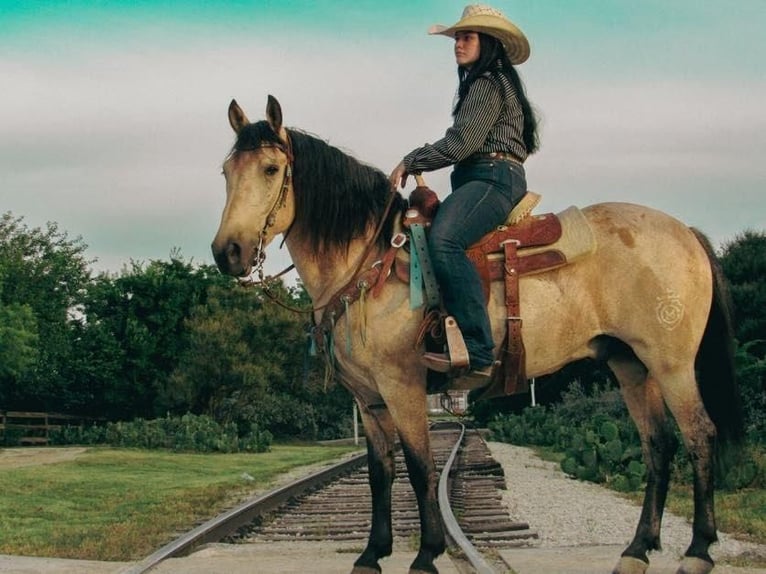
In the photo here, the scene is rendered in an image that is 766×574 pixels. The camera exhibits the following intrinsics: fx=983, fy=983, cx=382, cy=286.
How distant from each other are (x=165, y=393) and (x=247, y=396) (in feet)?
11.6

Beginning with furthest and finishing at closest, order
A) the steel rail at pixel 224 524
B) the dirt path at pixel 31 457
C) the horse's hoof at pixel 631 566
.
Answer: the dirt path at pixel 31 457 → the steel rail at pixel 224 524 → the horse's hoof at pixel 631 566

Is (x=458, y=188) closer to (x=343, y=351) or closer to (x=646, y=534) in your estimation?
(x=343, y=351)

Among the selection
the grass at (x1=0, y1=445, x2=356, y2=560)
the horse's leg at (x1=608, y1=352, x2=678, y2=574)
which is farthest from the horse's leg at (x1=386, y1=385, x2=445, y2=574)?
the grass at (x1=0, y1=445, x2=356, y2=560)

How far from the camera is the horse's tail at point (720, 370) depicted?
19.7 ft

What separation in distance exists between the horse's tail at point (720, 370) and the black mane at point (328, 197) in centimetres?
206

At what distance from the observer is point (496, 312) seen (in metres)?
5.68

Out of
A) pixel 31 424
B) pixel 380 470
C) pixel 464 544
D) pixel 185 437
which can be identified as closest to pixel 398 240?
pixel 380 470

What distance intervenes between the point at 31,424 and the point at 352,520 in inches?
1218

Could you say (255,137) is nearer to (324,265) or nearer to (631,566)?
(324,265)

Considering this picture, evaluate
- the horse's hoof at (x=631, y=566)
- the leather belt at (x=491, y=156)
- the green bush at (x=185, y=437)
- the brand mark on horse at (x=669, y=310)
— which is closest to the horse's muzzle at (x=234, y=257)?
Answer: the leather belt at (x=491, y=156)

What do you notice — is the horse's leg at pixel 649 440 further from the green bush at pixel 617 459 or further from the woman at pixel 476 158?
the woman at pixel 476 158

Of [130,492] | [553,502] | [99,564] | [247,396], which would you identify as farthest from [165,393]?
[99,564]

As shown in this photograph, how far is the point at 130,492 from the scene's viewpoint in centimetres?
1329

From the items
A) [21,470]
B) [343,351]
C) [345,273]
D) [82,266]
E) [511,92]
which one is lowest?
[21,470]
